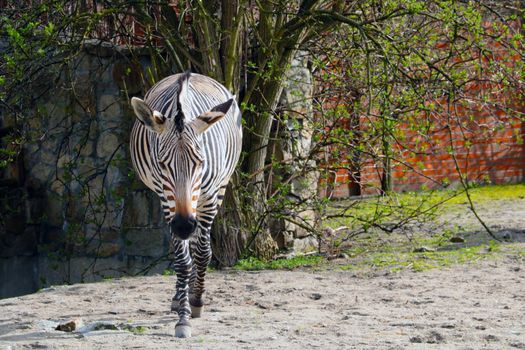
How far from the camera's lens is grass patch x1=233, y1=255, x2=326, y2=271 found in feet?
28.2

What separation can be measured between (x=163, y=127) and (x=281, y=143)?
3438 millimetres

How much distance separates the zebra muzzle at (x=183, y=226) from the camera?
5.33 meters

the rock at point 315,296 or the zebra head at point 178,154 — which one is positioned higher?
the zebra head at point 178,154

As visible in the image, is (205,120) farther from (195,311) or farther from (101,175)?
(101,175)

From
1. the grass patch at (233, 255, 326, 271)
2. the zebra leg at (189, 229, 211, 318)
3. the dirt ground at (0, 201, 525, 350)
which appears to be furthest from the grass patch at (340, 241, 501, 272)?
the zebra leg at (189, 229, 211, 318)

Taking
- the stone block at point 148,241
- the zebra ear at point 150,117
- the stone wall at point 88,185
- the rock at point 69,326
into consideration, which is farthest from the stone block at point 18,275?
the zebra ear at point 150,117

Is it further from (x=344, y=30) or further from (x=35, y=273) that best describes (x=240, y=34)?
(x=35, y=273)

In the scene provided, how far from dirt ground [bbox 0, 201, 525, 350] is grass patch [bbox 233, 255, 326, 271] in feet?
0.84

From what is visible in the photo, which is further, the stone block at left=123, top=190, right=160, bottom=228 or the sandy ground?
the stone block at left=123, top=190, right=160, bottom=228

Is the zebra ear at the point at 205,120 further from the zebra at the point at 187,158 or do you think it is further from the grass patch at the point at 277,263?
the grass patch at the point at 277,263

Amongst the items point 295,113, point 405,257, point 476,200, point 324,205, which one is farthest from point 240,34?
point 476,200

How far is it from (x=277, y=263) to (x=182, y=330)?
323 cm

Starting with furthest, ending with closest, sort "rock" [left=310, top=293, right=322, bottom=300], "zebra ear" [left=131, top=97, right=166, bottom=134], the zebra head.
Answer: "rock" [left=310, top=293, right=322, bottom=300]
"zebra ear" [left=131, top=97, right=166, bottom=134]
the zebra head

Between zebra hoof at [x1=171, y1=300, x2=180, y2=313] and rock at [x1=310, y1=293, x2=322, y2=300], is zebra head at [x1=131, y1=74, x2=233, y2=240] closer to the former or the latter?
zebra hoof at [x1=171, y1=300, x2=180, y2=313]
